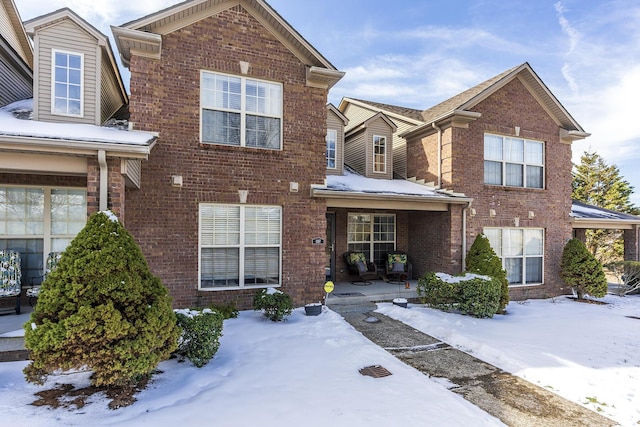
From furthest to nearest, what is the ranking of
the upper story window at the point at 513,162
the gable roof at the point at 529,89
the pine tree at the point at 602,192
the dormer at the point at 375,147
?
the pine tree at the point at 602,192, the dormer at the point at 375,147, the upper story window at the point at 513,162, the gable roof at the point at 529,89

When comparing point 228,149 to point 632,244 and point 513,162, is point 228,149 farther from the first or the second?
point 632,244

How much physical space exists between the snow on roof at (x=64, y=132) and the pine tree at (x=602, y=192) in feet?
91.5

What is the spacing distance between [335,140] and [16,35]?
10.3 m

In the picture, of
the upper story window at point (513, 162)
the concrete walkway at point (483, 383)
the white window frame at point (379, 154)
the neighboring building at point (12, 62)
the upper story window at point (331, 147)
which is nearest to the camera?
the concrete walkway at point (483, 383)

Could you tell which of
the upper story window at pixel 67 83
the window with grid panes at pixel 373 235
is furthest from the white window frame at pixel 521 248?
the upper story window at pixel 67 83

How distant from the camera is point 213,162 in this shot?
7449 mm

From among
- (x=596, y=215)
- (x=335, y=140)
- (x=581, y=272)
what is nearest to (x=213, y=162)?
(x=335, y=140)

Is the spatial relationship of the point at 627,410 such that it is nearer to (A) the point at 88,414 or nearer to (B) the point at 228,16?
(A) the point at 88,414

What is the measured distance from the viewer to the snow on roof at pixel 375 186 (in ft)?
30.3

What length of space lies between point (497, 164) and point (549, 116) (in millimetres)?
2755

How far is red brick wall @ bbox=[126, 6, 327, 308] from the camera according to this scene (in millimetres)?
6980

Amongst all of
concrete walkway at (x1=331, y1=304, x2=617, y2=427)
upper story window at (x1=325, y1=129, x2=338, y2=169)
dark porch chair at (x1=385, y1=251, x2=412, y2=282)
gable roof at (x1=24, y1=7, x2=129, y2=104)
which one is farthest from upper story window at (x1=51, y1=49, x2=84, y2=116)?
dark porch chair at (x1=385, y1=251, x2=412, y2=282)

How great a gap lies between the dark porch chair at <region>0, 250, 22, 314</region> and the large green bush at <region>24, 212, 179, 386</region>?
2837mm

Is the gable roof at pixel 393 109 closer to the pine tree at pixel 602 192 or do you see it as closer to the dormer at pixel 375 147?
the dormer at pixel 375 147
